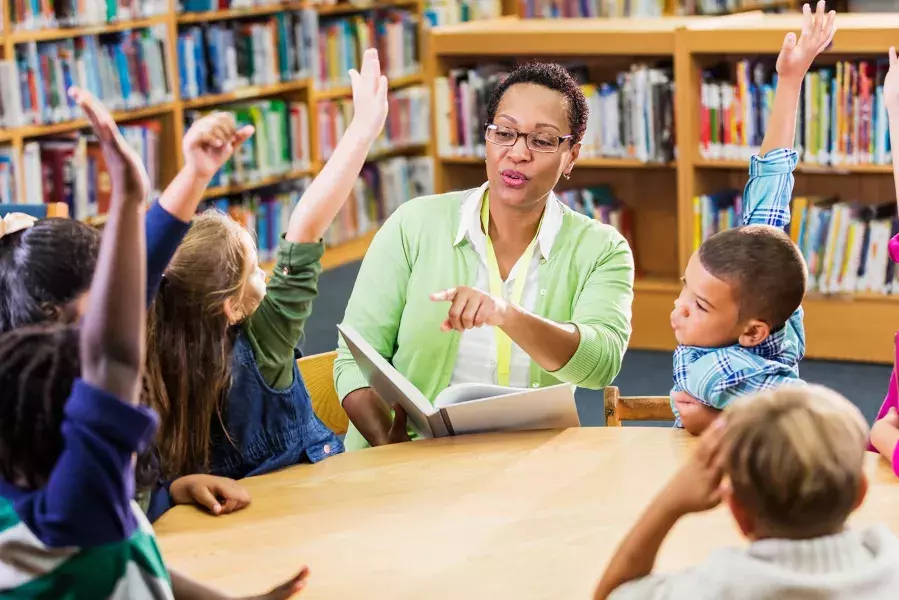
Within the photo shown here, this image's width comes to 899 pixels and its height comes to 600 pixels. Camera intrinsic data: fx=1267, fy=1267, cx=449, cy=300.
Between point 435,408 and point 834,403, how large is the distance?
0.88 meters

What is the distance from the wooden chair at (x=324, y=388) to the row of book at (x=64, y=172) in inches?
99.4

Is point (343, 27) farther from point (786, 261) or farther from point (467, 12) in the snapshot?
point (786, 261)

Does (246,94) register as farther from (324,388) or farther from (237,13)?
(324,388)

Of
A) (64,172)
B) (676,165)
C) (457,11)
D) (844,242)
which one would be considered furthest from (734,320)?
(457,11)

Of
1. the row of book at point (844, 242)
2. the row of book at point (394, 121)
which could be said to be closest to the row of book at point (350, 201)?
the row of book at point (394, 121)

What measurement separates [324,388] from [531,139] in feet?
2.04

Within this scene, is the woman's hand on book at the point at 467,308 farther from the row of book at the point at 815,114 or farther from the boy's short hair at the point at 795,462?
the row of book at the point at 815,114

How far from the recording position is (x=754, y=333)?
1953 millimetres

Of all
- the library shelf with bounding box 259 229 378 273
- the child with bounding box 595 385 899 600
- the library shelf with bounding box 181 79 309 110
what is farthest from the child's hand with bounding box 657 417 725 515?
the library shelf with bounding box 259 229 378 273

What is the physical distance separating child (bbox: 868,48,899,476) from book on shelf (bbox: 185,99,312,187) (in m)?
3.85

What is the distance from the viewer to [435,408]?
194 centimetres

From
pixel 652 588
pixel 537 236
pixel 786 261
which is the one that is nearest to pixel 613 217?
pixel 537 236

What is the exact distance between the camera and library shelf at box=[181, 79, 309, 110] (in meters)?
5.46

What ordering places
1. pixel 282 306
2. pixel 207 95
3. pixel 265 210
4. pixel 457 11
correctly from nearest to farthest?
pixel 282 306
pixel 207 95
pixel 265 210
pixel 457 11
